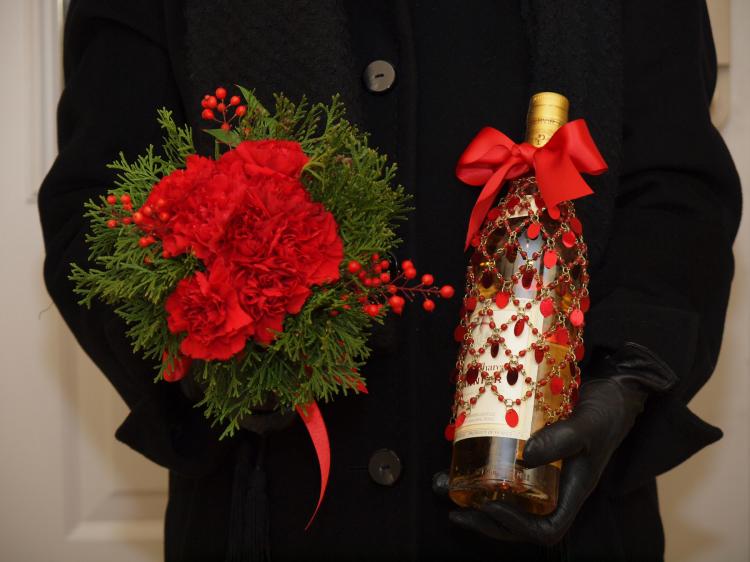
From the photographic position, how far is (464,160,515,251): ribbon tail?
2.12 ft

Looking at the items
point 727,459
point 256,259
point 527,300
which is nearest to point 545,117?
point 527,300

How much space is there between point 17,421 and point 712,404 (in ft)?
3.11

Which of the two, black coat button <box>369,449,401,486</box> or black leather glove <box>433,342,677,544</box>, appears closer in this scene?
black leather glove <box>433,342,677,544</box>

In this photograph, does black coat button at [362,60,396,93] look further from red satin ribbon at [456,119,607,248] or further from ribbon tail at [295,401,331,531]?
ribbon tail at [295,401,331,531]

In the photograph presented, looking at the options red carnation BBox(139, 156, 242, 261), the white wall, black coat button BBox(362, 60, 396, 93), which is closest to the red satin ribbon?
black coat button BBox(362, 60, 396, 93)

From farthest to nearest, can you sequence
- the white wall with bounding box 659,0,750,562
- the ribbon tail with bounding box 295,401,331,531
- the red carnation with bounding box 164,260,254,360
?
1. the white wall with bounding box 659,0,750,562
2. the ribbon tail with bounding box 295,401,331,531
3. the red carnation with bounding box 164,260,254,360

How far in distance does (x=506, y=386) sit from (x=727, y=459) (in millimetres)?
662

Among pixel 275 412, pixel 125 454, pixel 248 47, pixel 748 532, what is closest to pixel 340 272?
pixel 275 412

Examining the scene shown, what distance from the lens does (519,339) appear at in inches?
23.0

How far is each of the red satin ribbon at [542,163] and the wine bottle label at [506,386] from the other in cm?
9

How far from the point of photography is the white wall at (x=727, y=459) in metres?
1.09

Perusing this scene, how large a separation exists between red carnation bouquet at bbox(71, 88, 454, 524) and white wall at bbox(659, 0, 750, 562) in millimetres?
688

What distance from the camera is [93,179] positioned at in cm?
75

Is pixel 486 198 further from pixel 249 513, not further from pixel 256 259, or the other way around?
pixel 249 513
